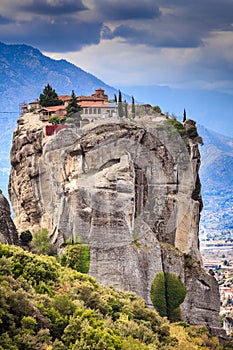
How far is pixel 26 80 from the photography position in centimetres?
15325

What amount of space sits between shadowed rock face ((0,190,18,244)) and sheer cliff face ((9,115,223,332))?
6.15 feet

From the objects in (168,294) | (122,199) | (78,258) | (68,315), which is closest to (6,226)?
(78,258)

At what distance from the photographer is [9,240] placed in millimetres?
41562

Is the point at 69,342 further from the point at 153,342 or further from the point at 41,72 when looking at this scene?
the point at 41,72

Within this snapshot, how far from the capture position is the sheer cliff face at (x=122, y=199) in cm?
4041

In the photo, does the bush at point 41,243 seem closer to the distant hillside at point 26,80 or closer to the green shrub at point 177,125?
the green shrub at point 177,125

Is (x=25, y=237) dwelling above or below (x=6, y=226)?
below

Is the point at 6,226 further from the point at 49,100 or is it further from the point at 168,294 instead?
the point at 49,100

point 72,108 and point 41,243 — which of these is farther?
point 72,108

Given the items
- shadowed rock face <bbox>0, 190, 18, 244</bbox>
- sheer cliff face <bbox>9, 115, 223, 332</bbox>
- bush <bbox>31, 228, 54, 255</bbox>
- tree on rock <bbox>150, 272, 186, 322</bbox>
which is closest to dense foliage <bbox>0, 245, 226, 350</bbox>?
tree on rock <bbox>150, 272, 186, 322</bbox>

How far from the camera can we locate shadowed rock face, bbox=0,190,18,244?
137 feet

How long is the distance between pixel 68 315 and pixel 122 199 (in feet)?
44.0

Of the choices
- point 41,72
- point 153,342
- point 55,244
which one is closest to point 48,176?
point 55,244

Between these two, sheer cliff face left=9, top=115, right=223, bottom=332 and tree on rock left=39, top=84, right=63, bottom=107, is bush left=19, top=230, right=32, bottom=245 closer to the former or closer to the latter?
sheer cliff face left=9, top=115, right=223, bottom=332
